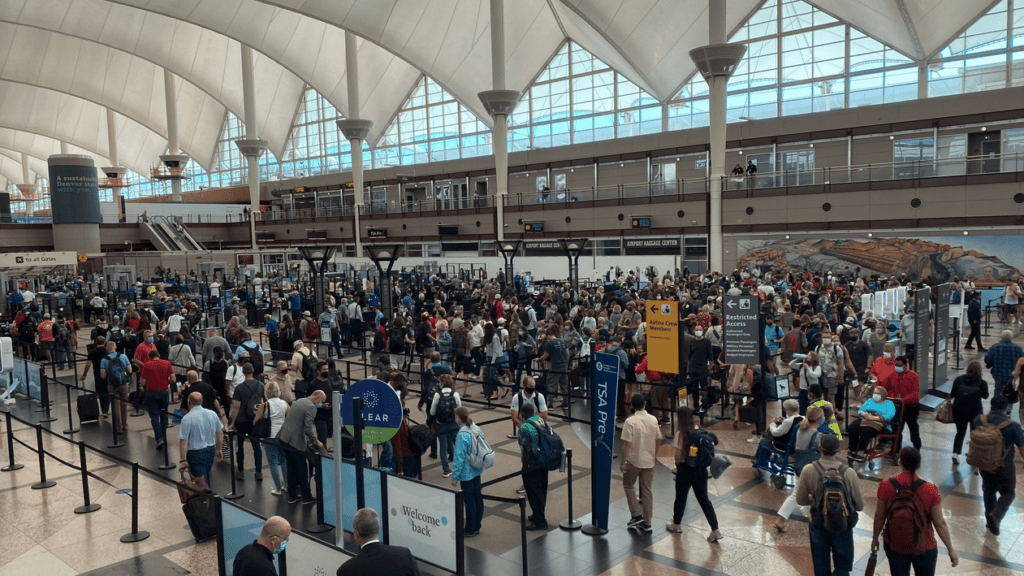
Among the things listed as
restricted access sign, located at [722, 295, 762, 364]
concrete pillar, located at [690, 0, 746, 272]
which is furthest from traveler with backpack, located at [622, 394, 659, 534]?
concrete pillar, located at [690, 0, 746, 272]

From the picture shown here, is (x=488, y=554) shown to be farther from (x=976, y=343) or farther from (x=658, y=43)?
(x=658, y=43)

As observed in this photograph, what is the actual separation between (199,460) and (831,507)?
6915 mm

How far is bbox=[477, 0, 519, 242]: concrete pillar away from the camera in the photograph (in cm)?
3694

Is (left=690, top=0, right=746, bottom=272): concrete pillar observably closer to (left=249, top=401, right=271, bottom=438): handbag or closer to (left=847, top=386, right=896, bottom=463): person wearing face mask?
(left=847, top=386, right=896, bottom=463): person wearing face mask

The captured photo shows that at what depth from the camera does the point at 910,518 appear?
18.1 ft

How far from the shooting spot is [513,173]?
153ft

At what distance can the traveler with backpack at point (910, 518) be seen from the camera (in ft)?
18.0

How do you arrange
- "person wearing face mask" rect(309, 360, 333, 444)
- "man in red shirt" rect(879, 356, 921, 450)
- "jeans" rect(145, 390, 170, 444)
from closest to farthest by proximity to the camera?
"person wearing face mask" rect(309, 360, 333, 444) < "man in red shirt" rect(879, 356, 921, 450) < "jeans" rect(145, 390, 170, 444)

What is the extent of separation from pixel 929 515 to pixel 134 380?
1505 centimetres

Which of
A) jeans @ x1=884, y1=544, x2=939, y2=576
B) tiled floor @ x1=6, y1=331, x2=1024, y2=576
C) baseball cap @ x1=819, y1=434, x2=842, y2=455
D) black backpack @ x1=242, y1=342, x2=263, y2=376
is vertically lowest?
tiled floor @ x1=6, y1=331, x2=1024, y2=576

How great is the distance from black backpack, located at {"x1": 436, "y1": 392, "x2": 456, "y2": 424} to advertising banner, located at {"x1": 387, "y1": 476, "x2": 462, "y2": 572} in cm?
226

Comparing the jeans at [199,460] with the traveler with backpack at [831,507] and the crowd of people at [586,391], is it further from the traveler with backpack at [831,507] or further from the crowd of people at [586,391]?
the traveler with backpack at [831,507]

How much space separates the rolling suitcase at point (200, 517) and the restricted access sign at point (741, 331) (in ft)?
25.3

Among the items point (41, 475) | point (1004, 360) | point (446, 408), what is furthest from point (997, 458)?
point (41, 475)
